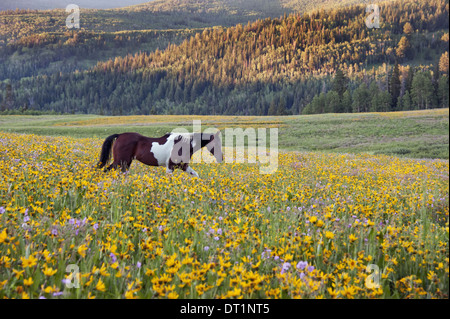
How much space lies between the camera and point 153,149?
9.02m

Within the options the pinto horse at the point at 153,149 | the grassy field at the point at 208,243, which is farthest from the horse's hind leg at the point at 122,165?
the grassy field at the point at 208,243

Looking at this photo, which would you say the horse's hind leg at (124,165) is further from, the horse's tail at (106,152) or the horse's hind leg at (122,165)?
the horse's tail at (106,152)

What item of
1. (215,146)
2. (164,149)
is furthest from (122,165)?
(215,146)

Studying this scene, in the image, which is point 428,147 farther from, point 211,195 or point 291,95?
point 291,95

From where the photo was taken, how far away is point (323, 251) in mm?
3537

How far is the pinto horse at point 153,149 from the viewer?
887cm

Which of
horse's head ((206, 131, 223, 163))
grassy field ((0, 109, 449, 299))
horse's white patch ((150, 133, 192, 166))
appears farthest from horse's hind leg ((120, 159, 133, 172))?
horse's head ((206, 131, 223, 163))

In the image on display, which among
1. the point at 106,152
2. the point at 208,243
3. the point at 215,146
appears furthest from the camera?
the point at 215,146

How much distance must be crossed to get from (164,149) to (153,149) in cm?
33

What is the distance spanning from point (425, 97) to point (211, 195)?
104 m

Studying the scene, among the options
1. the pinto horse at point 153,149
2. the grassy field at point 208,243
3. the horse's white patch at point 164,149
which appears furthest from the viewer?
the horse's white patch at point 164,149

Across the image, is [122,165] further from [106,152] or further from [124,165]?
[106,152]
